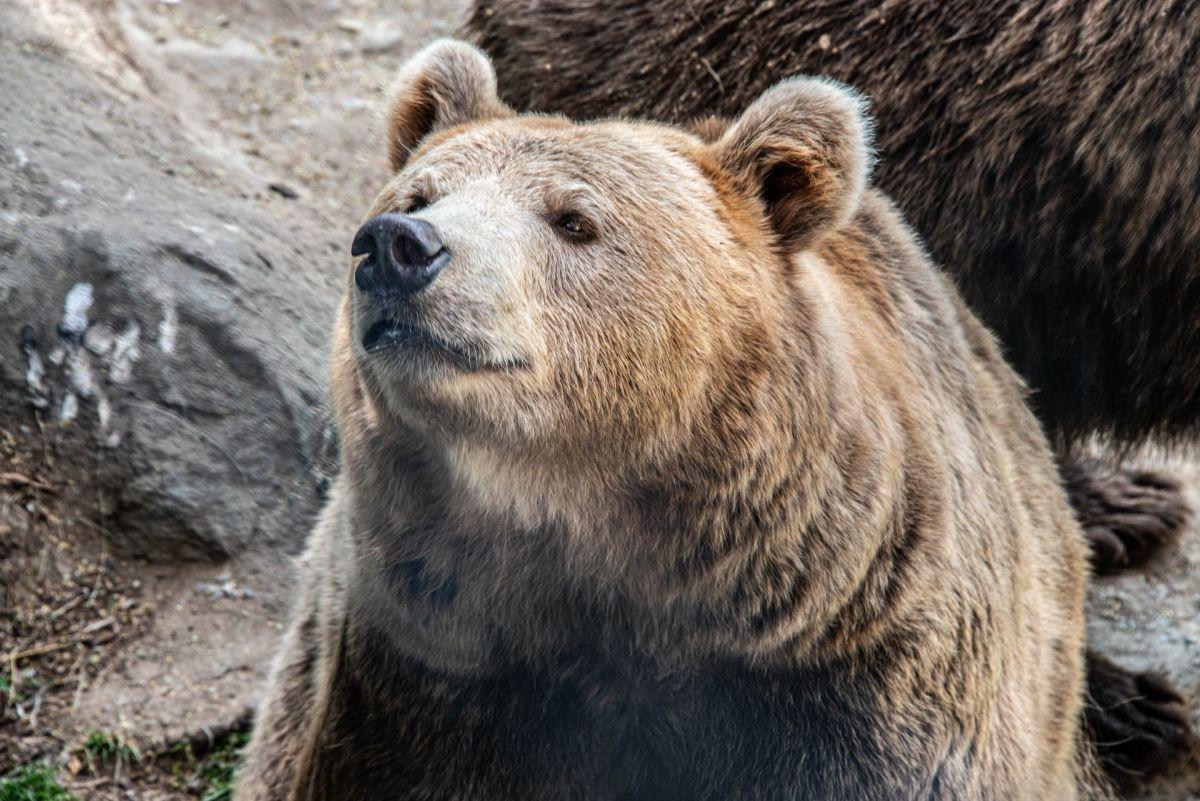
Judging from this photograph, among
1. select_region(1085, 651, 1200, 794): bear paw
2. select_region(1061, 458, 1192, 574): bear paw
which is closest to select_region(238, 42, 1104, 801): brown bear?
select_region(1085, 651, 1200, 794): bear paw

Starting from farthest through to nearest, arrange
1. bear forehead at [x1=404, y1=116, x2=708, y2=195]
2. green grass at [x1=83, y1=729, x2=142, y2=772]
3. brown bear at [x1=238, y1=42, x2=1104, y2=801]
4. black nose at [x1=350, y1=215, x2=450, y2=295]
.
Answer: green grass at [x1=83, y1=729, x2=142, y2=772] → bear forehead at [x1=404, y1=116, x2=708, y2=195] → brown bear at [x1=238, y1=42, x2=1104, y2=801] → black nose at [x1=350, y1=215, x2=450, y2=295]

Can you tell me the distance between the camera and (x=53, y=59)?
709 centimetres

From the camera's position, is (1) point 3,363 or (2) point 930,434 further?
(1) point 3,363

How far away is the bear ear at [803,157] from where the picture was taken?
3.91m

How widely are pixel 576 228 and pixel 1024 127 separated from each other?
260 cm

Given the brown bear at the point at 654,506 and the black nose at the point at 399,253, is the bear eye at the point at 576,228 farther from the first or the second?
the black nose at the point at 399,253

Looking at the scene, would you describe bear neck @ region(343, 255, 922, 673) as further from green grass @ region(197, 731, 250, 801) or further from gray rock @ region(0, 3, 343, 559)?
gray rock @ region(0, 3, 343, 559)

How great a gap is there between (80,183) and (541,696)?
352cm

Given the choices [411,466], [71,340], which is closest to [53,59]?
[71,340]

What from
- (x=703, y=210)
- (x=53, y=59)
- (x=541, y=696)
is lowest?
(x=541, y=696)

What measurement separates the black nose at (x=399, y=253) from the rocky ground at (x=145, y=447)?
180 cm

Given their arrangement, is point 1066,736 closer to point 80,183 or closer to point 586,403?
point 586,403

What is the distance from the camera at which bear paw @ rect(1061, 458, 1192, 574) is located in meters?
6.84

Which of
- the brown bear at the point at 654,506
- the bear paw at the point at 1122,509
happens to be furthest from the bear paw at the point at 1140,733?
the brown bear at the point at 654,506
